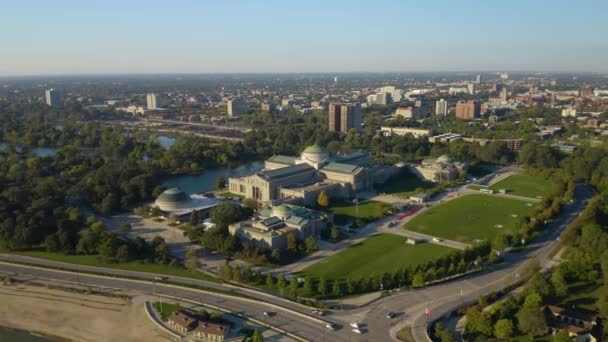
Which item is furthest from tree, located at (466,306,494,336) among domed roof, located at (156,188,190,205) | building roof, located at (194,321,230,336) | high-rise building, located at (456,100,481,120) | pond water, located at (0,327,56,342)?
high-rise building, located at (456,100,481,120)

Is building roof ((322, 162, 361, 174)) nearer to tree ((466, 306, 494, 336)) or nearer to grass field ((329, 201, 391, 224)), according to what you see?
grass field ((329, 201, 391, 224))

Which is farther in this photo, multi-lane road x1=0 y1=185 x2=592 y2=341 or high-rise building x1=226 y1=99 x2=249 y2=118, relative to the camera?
high-rise building x1=226 y1=99 x2=249 y2=118

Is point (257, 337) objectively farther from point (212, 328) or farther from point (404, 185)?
point (404, 185)

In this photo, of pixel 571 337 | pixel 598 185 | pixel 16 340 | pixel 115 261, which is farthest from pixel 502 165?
pixel 16 340

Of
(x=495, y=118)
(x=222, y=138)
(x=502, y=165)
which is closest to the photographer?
(x=502, y=165)

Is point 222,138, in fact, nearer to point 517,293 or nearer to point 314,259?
point 314,259

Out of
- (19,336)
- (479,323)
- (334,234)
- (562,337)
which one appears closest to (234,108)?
(334,234)
